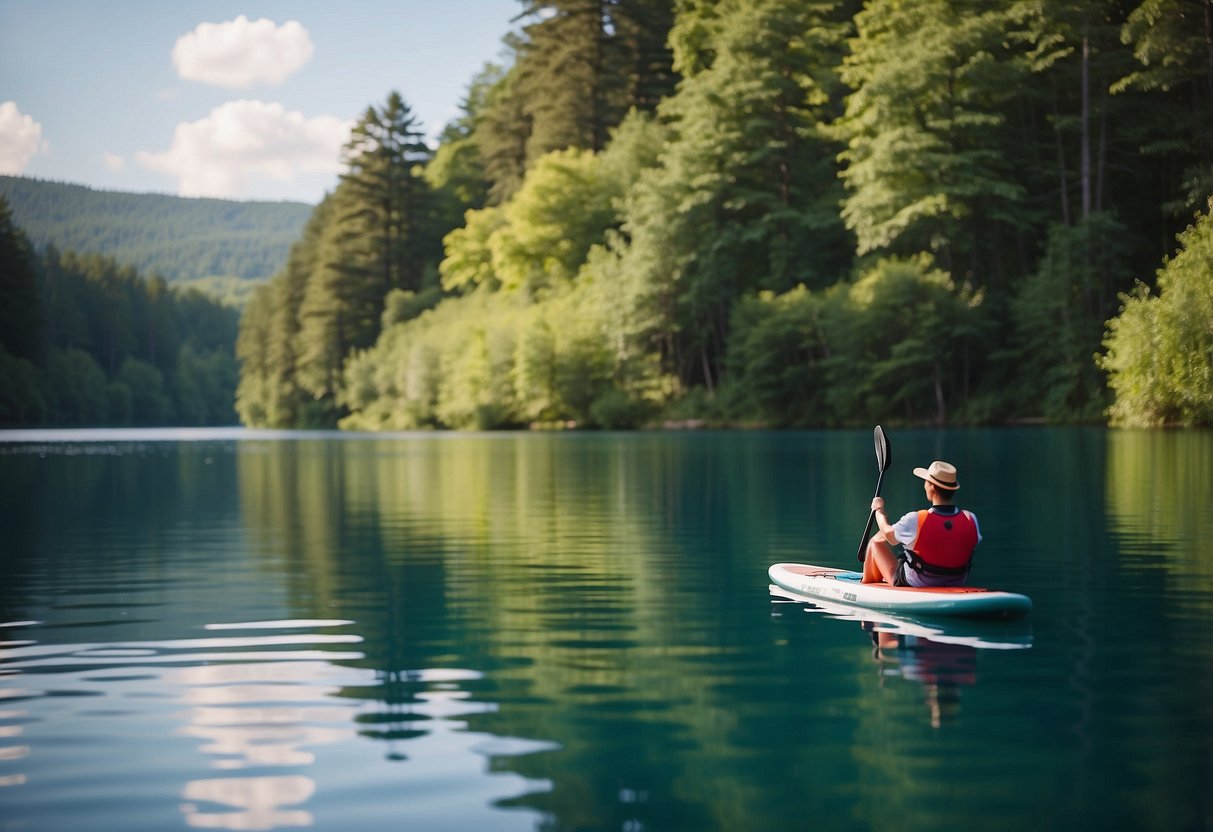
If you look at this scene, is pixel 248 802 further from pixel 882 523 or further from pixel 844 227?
pixel 844 227

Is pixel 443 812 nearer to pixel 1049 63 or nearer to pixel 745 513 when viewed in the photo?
pixel 745 513

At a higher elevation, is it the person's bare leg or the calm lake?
the person's bare leg

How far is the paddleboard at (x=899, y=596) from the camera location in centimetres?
954

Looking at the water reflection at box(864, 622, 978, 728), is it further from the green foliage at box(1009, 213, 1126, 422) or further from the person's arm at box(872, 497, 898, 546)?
the green foliage at box(1009, 213, 1126, 422)

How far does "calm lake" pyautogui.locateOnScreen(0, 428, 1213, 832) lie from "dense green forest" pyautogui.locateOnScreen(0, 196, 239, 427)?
268ft

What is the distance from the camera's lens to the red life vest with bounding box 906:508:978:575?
9914 mm

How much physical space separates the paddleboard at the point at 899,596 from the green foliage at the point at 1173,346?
91.7 ft

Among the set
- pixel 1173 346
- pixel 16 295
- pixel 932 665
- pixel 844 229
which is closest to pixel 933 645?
pixel 932 665

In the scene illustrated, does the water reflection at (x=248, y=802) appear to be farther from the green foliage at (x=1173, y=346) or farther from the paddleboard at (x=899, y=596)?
the green foliage at (x=1173, y=346)

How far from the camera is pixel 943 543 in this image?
1007 cm

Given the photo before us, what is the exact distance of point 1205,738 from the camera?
6.48 meters

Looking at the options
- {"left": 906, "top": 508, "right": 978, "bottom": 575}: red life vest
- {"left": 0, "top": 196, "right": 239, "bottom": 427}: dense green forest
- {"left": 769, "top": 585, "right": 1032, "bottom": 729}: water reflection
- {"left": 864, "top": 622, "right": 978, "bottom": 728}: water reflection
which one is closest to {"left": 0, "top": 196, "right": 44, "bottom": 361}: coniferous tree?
{"left": 0, "top": 196, "right": 239, "bottom": 427}: dense green forest

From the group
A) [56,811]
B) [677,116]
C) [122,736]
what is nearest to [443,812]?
[56,811]

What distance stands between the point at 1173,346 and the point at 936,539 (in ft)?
96.0
